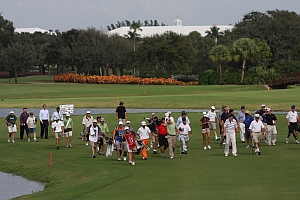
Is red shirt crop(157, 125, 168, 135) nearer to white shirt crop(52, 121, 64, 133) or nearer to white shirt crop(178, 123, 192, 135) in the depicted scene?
white shirt crop(178, 123, 192, 135)

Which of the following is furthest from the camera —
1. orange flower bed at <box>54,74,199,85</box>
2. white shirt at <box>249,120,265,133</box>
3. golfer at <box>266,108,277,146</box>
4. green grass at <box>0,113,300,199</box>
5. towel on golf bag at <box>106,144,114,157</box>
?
orange flower bed at <box>54,74,199,85</box>

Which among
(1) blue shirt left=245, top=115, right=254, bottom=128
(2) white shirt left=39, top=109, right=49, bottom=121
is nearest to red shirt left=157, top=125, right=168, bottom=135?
(1) blue shirt left=245, top=115, right=254, bottom=128

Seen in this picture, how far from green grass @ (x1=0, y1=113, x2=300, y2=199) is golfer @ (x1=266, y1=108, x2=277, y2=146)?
2.02 ft

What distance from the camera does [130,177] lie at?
24281mm

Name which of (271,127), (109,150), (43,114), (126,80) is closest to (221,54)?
(126,80)

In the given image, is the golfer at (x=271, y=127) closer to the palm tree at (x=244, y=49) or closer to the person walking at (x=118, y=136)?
the person walking at (x=118, y=136)

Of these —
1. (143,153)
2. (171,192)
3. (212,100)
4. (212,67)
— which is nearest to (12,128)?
(143,153)

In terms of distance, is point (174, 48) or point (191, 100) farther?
point (174, 48)

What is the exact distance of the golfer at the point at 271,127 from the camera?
104 feet

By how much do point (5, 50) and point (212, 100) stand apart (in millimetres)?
72600

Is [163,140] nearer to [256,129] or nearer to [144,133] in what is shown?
[144,133]

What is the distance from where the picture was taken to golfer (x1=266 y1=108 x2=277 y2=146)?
104ft

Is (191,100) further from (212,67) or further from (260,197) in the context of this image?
(212,67)

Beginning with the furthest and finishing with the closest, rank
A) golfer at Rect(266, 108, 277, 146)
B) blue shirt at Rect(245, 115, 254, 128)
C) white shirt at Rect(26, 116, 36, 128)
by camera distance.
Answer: white shirt at Rect(26, 116, 36, 128) → golfer at Rect(266, 108, 277, 146) → blue shirt at Rect(245, 115, 254, 128)
